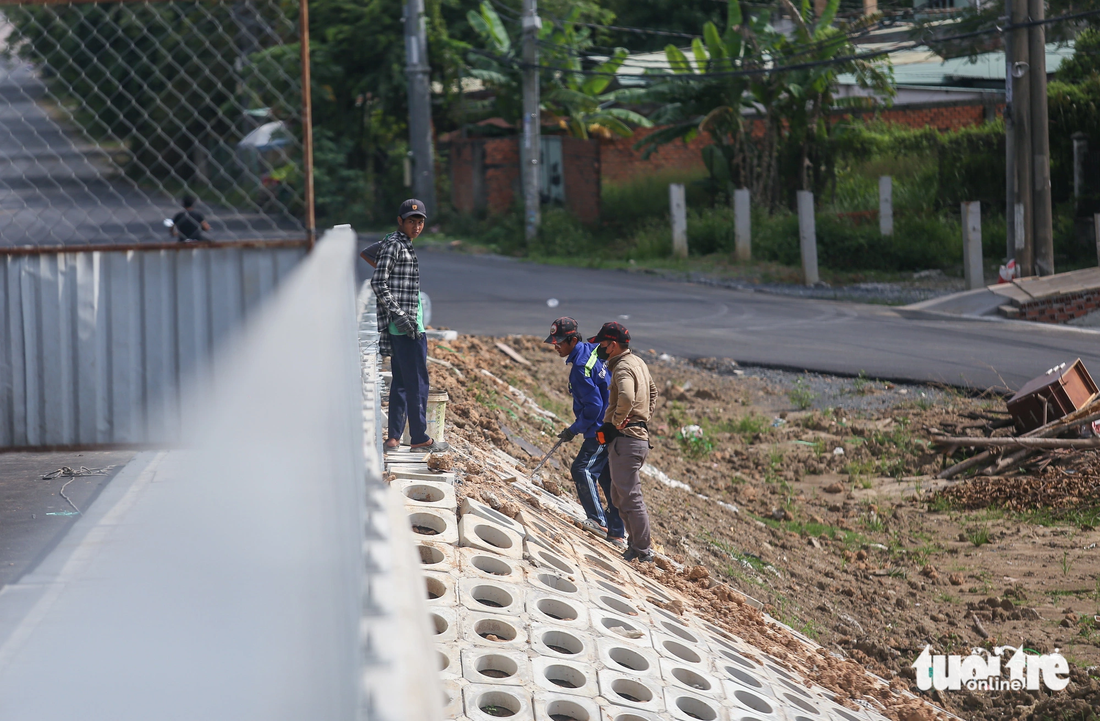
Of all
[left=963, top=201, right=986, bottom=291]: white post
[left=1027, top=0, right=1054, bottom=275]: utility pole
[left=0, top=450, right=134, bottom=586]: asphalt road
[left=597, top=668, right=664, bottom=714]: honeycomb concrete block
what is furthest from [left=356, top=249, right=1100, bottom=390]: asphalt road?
→ [left=597, top=668, right=664, bottom=714]: honeycomb concrete block

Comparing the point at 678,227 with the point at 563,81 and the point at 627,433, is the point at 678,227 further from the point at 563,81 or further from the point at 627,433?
the point at 627,433

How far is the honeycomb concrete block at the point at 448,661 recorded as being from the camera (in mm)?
3916

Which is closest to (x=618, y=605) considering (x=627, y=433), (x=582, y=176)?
(x=627, y=433)

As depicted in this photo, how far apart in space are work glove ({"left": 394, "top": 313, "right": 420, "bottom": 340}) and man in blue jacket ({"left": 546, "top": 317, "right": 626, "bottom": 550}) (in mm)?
874

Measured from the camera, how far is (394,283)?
6.18 meters

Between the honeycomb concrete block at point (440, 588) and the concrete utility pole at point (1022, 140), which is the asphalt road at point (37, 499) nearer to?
the honeycomb concrete block at point (440, 588)

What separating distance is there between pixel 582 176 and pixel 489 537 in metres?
20.5

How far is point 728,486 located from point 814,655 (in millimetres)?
3395

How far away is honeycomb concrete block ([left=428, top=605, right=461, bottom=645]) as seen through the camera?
4.11 meters

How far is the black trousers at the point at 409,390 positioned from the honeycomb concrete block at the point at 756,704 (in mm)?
2452

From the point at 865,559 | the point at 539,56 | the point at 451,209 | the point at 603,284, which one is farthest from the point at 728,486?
the point at 451,209

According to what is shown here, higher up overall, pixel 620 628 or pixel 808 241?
pixel 808 241

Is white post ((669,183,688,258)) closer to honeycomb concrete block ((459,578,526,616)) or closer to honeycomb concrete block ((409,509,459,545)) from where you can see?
honeycomb concrete block ((409,509,459,545))

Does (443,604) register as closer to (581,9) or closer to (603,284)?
(603,284)
